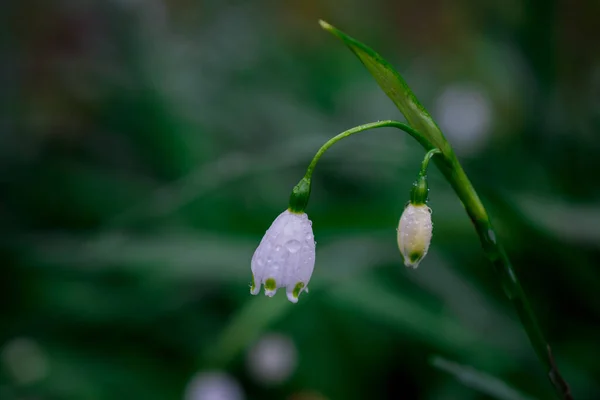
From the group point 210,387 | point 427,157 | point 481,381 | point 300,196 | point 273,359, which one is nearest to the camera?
point 427,157

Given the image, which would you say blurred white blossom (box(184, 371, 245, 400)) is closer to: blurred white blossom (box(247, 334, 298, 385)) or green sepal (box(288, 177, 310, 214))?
blurred white blossom (box(247, 334, 298, 385))

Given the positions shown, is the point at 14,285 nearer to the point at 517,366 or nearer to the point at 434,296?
the point at 434,296

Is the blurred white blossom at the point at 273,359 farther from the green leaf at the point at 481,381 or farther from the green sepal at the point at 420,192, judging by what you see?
the green sepal at the point at 420,192

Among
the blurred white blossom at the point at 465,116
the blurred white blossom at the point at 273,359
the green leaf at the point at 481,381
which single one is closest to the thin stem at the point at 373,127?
the green leaf at the point at 481,381

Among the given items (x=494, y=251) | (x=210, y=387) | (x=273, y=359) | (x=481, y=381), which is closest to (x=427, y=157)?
(x=494, y=251)

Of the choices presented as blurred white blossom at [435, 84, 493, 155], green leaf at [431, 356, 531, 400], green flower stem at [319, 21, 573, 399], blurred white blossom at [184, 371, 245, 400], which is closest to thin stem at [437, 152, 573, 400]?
green flower stem at [319, 21, 573, 399]

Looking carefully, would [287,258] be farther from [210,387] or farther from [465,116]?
[465,116]
